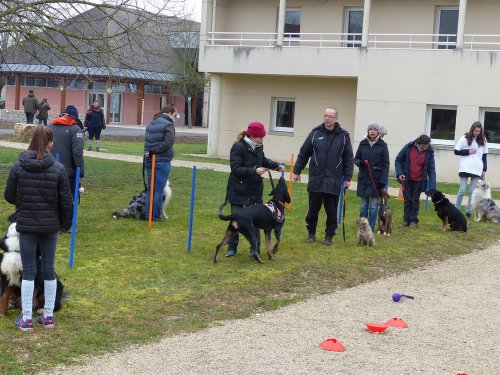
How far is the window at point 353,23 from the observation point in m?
28.0

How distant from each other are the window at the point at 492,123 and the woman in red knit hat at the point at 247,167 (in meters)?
15.2

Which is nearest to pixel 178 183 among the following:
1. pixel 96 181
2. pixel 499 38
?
pixel 96 181

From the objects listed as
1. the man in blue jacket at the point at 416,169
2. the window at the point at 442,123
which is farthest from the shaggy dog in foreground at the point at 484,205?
the window at the point at 442,123

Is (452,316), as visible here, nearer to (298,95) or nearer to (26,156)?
(26,156)

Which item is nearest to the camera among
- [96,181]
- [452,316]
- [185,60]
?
[452,316]

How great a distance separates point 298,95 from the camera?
28.4m

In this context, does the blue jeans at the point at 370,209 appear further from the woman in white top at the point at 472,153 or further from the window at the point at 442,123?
the window at the point at 442,123

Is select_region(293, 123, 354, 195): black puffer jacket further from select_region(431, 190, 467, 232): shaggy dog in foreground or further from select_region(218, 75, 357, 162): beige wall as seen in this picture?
select_region(218, 75, 357, 162): beige wall

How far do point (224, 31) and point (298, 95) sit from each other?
4.16 m

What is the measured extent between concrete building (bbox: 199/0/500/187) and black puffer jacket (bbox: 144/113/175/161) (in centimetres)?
1341

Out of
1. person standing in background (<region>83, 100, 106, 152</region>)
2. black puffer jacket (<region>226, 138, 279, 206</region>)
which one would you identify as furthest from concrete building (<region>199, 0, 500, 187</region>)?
black puffer jacket (<region>226, 138, 279, 206</region>)

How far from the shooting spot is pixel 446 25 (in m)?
26.2

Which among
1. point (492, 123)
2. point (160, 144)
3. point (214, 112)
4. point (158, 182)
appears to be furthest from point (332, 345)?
point (214, 112)

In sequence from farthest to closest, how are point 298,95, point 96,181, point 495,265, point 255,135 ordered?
point 298,95
point 96,181
point 495,265
point 255,135
